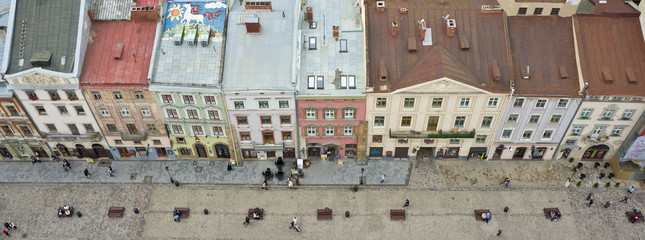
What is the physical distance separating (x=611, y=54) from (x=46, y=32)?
74.0 metres

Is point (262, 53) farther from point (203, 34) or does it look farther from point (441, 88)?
point (441, 88)

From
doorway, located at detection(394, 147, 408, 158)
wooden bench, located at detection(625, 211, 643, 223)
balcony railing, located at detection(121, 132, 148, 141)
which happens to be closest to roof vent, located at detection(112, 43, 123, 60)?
balcony railing, located at detection(121, 132, 148, 141)

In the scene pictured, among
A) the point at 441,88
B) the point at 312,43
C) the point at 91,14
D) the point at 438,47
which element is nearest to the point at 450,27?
the point at 438,47

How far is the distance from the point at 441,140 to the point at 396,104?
10900mm

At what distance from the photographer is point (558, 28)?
68.3 meters

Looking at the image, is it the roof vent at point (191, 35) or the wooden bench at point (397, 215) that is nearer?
the roof vent at point (191, 35)

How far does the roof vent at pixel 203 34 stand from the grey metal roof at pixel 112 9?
10.0 metres

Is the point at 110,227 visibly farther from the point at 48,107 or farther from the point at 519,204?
the point at 519,204

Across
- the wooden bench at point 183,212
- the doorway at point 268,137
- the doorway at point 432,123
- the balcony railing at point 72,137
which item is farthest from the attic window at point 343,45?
the balcony railing at point 72,137

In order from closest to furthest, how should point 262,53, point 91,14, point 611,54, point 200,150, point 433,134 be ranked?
point 611,54
point 262,53
point 91,14
point 433,134
point 200,150

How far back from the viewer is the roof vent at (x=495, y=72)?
6475cm

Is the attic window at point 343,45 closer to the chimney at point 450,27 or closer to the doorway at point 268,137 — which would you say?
the chimney at point 450,27

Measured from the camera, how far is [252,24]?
67188mm

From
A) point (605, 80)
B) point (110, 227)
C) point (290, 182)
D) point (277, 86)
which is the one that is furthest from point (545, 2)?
point (110, 227)
